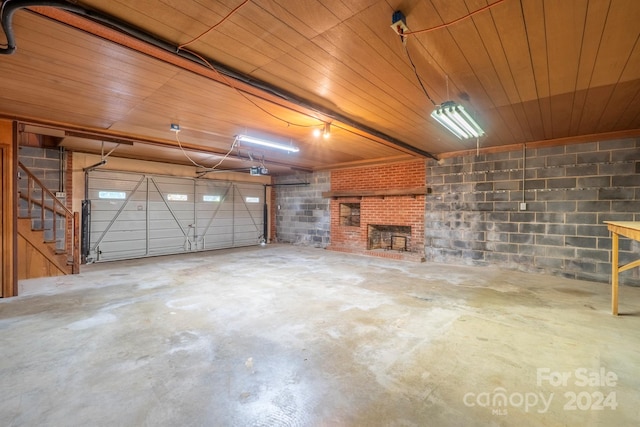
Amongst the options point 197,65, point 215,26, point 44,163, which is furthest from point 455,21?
point 44,163

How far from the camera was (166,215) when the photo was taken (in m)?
7.59

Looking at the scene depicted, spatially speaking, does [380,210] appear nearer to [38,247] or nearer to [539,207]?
[539,207]

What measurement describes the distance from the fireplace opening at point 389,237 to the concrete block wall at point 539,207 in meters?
0.81

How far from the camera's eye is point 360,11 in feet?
5.85

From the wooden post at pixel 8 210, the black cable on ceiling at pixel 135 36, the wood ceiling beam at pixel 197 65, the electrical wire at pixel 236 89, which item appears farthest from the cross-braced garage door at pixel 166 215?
the wood ceiling beam at pixel 197 65

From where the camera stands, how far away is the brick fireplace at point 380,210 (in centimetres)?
661

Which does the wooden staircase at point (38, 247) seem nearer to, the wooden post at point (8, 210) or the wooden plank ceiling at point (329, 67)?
the wooden post at point (8, 210)

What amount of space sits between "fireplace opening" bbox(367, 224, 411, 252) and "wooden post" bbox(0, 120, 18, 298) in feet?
21.6


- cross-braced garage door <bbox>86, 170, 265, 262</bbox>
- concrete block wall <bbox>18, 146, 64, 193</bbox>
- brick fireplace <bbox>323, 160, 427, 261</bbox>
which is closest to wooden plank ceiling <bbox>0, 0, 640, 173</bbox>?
concrete block wall <bbox>18, 146, 64, 193</bbox>

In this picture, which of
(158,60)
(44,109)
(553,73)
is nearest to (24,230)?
(44,109)

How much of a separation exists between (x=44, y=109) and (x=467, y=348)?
5653 mm

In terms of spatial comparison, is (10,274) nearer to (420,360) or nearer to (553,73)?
(420,360)

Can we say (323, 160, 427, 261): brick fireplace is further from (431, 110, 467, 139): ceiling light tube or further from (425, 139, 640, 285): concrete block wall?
(431, 110, 467, 139): ceiling light tube

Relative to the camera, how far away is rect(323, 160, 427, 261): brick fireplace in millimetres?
6613
